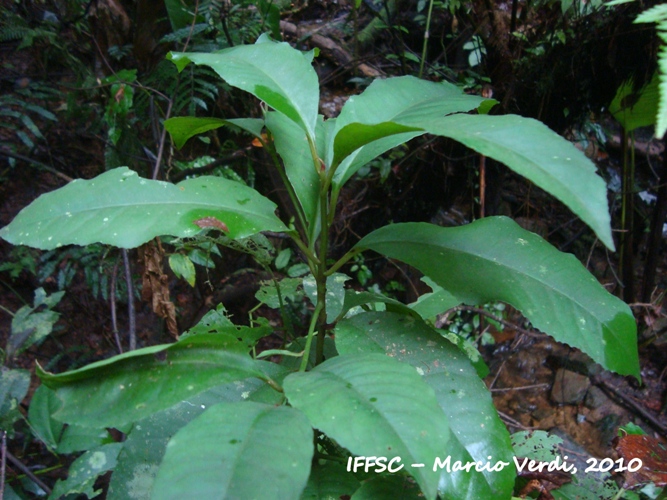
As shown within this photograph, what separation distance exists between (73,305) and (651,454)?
9.58 feet

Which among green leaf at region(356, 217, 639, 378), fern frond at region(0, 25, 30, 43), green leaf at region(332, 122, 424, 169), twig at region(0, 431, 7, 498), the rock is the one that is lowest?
the rock

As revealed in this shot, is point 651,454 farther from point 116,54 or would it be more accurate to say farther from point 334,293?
point 116,54

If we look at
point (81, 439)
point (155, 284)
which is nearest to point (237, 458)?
point (155, 284)

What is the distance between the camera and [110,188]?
742 mm

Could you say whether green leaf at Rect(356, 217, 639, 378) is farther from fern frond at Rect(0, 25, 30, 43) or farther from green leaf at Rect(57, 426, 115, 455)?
fern frond at Rect(0, 25, 30, 43)

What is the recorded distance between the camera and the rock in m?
2.60

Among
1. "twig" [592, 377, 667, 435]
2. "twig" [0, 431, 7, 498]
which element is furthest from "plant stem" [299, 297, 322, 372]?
"twig" [592, 377, 667, 435]

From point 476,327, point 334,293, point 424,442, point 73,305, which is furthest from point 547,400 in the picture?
point 73,305

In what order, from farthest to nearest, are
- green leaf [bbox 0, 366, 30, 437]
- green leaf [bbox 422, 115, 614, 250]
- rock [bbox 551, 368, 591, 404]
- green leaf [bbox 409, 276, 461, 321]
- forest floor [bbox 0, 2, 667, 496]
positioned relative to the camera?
rock [bbox 551, 368, 591, 404] < forest floor [bbox 0, 2, 667, 496] < green leaf [bbox 0, 366, 30, 437] < green leaf [bbox 409, 276, 461, 321] < green leaf [bbox 422, 115, 614, 250]

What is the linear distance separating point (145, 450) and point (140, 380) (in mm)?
214

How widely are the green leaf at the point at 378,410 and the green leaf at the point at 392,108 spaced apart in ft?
1.07

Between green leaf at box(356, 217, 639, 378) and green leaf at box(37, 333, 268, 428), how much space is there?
13.5 inches

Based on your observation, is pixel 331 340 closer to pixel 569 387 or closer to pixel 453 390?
pixel 453 390

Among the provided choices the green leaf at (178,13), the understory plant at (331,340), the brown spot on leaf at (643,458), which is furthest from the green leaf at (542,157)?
the green leaf at (178,13)
